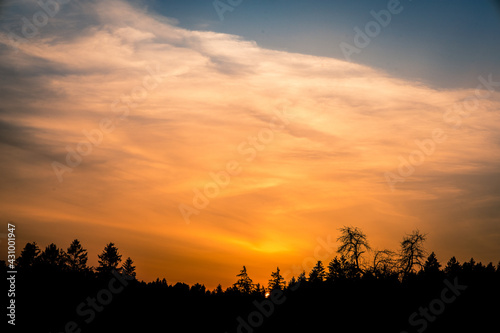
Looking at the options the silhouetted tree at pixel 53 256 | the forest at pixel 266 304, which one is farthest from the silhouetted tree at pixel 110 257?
the forest at pixel 266 304

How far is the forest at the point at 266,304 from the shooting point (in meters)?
35.3

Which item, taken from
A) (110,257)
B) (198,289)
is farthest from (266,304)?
(110,257)

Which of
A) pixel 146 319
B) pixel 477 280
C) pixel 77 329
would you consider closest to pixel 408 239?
pixel 477 280

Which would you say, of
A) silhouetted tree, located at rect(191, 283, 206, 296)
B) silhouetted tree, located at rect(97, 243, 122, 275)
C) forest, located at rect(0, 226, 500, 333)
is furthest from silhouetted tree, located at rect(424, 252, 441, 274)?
silhouetted tree, located at rect(97, 243, 122, 275)

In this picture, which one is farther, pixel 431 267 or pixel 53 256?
pixel 53 256

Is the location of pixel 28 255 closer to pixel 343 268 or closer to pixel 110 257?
pixel 110 257

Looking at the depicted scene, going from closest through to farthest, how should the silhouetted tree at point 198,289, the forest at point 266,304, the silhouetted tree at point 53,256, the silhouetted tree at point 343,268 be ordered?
1. the forest at point 266,304
2. the silhouetted tree at point 198,289
3. the silhouetted tree at point 343,268
4. the silhouetted tree at point 53,256

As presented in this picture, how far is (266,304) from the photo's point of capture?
139 ft

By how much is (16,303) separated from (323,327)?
28.5 meters

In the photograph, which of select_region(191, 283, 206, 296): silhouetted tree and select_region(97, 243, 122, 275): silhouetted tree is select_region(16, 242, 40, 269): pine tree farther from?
select_region(191, 283, 206, 296): silhouetted tree

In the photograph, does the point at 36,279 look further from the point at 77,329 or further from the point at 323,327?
the point at 323,327

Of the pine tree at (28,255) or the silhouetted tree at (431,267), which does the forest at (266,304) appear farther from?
the pine tree at (28,255)

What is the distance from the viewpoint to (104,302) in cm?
4294

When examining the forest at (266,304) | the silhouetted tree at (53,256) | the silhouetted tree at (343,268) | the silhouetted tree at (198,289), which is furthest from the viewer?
the silhouetted tree at (53,256)
